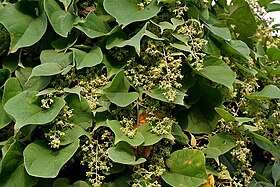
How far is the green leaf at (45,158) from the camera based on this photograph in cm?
75

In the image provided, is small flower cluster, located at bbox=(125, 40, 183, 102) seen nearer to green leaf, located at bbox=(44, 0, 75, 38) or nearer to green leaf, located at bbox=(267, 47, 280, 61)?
green leaf, located at bbox=(44, 0, 75, 38)

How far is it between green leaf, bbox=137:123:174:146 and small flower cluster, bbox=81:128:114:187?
0.20 ft

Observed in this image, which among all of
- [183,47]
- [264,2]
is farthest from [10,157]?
[264,2]

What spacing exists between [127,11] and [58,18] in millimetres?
139

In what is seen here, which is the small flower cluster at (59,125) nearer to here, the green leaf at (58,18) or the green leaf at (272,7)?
the green leaf at (58,18)

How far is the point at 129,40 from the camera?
816 millimetres

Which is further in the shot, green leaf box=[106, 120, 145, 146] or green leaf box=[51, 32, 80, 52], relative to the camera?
green leaf box=[51, 32, 80, 52]

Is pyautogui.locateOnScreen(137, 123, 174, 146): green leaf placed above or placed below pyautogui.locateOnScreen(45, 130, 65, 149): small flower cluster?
above

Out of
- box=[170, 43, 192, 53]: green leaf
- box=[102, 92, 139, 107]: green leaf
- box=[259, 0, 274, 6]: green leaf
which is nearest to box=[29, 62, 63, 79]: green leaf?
box=[102, 92, 139, 107]: green leaf

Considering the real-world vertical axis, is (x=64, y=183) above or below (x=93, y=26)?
below

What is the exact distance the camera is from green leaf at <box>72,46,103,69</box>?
2.70 feet

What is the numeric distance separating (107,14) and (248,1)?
0.41 m

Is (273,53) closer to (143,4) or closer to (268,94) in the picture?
(268,94)

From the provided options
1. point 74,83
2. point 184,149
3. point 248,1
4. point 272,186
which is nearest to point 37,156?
point 74,83
